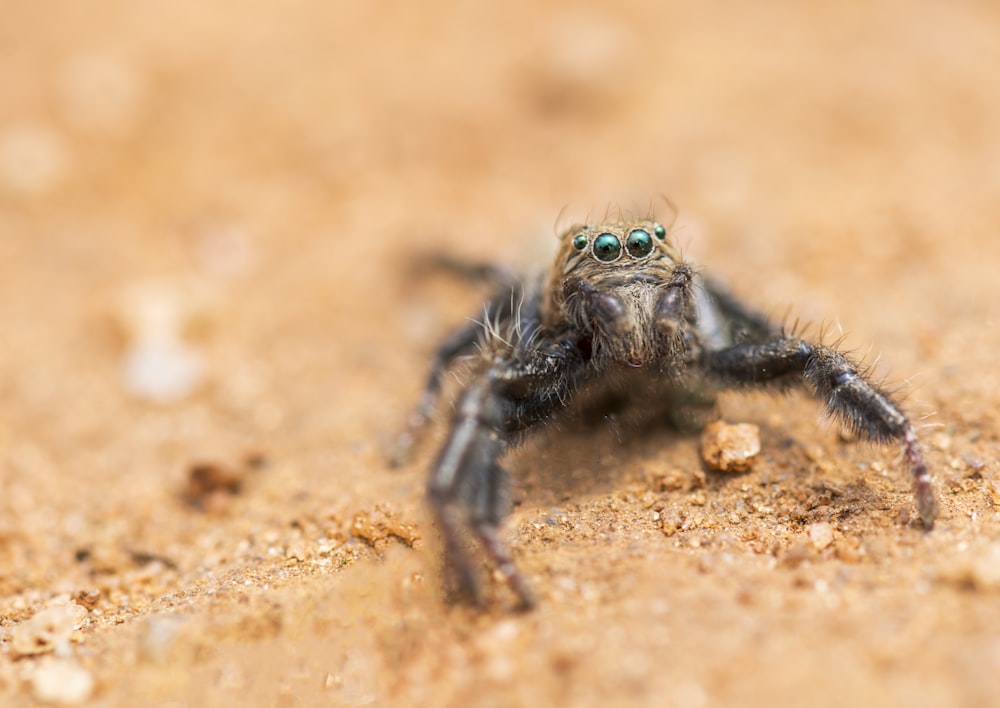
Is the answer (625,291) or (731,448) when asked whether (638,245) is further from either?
(731,448)

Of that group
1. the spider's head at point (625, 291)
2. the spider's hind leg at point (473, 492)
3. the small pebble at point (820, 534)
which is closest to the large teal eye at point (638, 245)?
the spider's head at point (625, 291)

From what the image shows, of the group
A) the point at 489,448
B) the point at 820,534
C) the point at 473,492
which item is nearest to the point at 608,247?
the point at 489,448

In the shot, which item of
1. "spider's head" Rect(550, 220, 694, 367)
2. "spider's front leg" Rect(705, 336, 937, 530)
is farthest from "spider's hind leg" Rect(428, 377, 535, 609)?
"spider's front leg" Rect(705, 336, 937, 530)

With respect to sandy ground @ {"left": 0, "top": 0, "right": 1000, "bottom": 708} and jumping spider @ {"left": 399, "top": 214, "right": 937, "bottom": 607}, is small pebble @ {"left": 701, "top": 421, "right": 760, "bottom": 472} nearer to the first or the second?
sandy ground @ {"left": 0, "top": 0, "right": 1000, "bottom": 708}

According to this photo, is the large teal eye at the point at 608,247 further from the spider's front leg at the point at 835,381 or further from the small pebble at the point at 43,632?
the small pebble at the point at 43,632

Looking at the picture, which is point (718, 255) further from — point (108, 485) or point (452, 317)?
point (108, 485)


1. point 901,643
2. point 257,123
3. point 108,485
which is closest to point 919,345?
point 901,643
